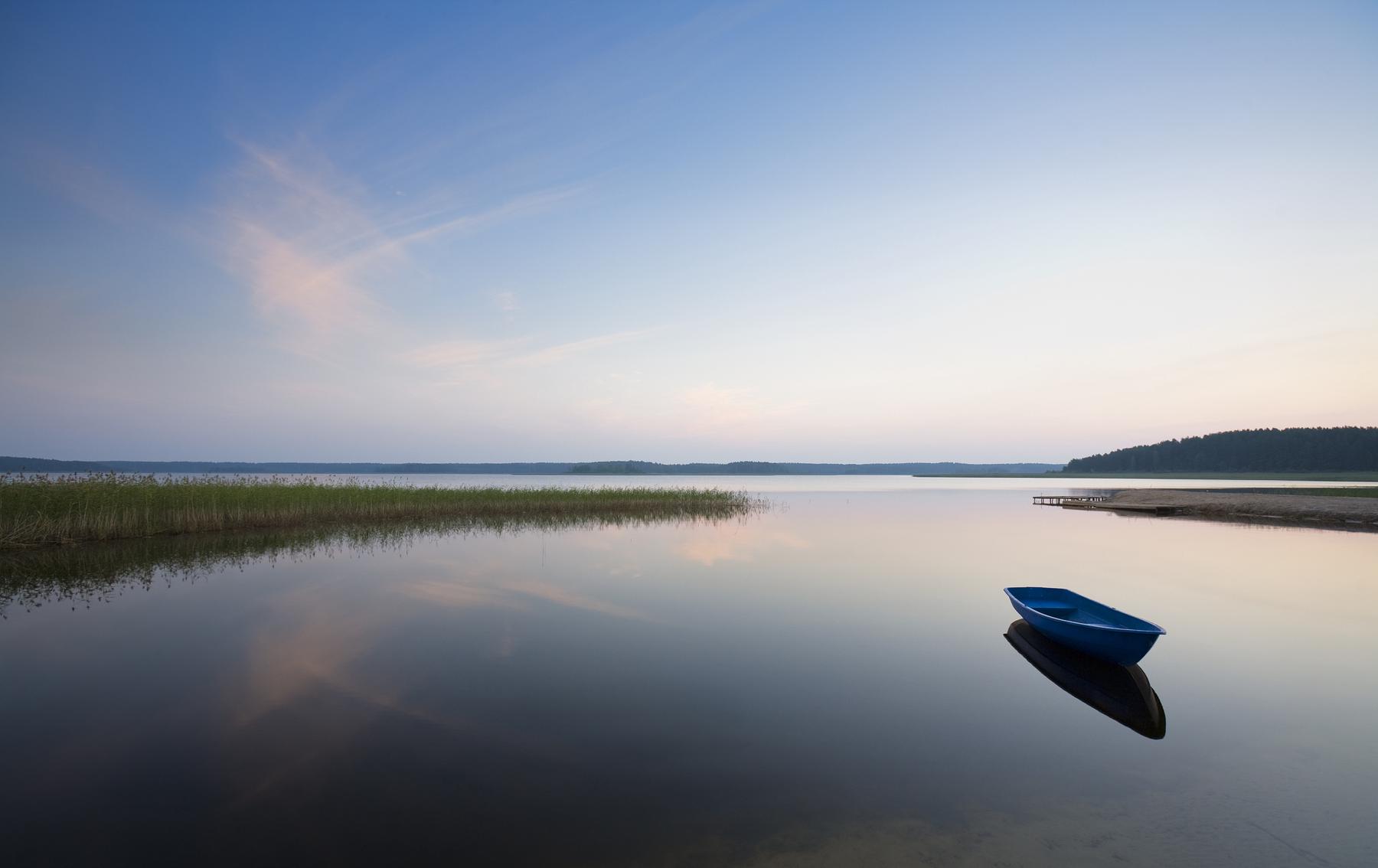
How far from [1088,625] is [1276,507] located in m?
35.3

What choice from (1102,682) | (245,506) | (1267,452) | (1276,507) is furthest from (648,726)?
(1267,452)

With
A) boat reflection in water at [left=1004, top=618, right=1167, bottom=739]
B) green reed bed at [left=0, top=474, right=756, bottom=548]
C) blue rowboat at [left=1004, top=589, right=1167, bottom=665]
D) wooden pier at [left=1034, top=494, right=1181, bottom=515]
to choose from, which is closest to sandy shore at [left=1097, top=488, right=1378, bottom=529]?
wooden pier at [left=1034, top=494, right=1181, bottom=515]

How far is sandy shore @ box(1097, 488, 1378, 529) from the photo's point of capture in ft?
90.4

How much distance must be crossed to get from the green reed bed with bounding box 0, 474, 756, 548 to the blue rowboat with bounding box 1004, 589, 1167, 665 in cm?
1995

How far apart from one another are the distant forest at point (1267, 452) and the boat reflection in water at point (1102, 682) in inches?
4498

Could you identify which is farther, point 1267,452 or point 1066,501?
point 1267,452

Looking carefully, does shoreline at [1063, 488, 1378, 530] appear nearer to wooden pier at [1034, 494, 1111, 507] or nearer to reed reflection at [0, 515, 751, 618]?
wooden pier at [1034, 494, 1111, 507]

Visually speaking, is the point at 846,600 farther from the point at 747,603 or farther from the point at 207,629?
the point at 207,629

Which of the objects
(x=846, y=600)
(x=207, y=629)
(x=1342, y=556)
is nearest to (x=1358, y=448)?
(x=1342, y=556)

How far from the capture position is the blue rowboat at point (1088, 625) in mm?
7651

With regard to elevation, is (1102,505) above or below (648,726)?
above

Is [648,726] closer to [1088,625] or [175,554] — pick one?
[1088,625]

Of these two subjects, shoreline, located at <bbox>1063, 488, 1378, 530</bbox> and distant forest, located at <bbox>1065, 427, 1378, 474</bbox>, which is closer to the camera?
shoreline, located at <bbox>1063, 488, 1378, 530</bbox>

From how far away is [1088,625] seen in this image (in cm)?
795
